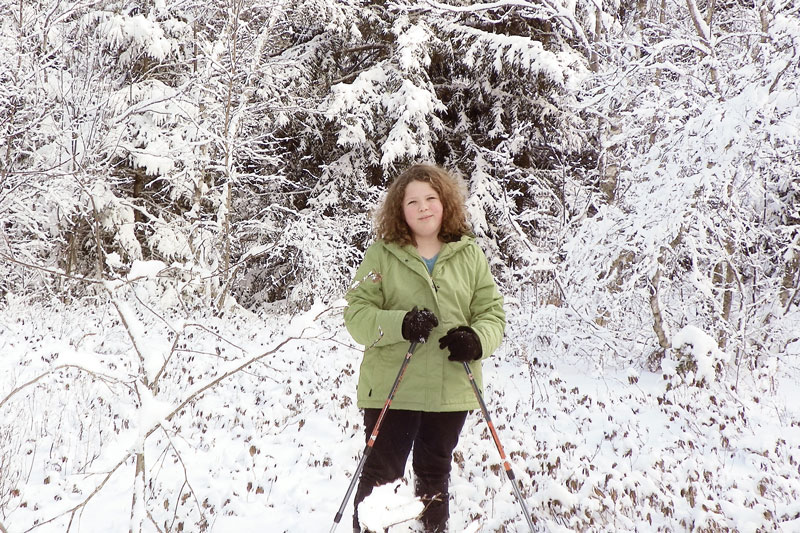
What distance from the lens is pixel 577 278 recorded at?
6719 millimetres

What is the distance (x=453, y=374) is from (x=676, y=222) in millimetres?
3436

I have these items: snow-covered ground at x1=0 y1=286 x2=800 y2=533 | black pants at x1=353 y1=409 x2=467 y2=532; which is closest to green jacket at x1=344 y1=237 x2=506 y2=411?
black pants at x1=353 y1=409 x2=467 y2=532

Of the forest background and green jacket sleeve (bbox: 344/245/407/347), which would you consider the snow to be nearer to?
the forest background

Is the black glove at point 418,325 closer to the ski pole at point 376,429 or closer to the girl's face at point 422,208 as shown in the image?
the ski pole at point 376,429

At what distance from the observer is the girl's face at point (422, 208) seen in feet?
9.88

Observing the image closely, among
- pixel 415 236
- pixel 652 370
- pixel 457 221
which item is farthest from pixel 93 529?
pixel 652 370

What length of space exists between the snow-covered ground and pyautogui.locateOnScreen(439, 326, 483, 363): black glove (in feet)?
2.17

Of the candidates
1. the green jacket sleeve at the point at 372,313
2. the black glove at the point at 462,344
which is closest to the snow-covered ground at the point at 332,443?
the green jacket sleeve at the point at 372,313

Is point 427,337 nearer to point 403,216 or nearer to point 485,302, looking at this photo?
point 485,302

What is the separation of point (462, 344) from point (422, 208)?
830 millimetres

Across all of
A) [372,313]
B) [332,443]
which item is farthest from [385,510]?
[332,443]

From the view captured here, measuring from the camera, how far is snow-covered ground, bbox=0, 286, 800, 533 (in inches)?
122

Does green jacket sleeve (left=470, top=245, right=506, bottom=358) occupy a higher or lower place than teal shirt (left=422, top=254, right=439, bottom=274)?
lower

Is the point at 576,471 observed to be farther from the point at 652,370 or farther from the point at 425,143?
the point at 425,143
